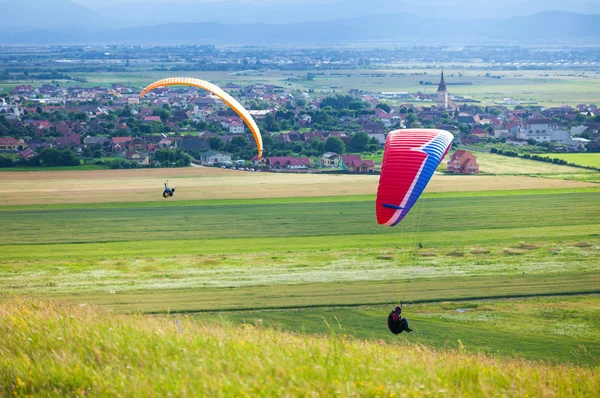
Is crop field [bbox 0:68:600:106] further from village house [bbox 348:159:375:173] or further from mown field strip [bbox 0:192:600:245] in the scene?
mown field strip [bbox 0:192:600:245]

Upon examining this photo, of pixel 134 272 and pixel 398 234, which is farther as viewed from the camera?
pixel 398 234

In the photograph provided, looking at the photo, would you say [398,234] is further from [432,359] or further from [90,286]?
[432,359]

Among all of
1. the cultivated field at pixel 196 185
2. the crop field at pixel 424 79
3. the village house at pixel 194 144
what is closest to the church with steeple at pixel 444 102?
the crop field at pixel 424 79

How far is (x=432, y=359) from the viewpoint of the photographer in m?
10.2

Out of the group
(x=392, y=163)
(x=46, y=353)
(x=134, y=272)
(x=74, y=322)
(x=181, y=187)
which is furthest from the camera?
(x=181, y=187)

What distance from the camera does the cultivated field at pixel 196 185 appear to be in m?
42.5

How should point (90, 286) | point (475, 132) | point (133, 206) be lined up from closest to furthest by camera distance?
1. point (90, 286)
2. point (133, 206)
3. point (475, 132)

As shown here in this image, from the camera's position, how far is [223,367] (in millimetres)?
9469

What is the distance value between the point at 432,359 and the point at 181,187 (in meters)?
36.3

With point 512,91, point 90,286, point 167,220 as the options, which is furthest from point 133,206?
point 512,91

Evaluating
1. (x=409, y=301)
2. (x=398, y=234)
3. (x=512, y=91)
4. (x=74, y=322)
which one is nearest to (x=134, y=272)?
(x=409, y=301)

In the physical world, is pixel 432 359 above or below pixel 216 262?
above

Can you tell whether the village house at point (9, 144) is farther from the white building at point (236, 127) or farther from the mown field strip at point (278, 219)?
the mown field strip at point (278, 219)

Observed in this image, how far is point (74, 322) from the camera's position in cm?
1084
